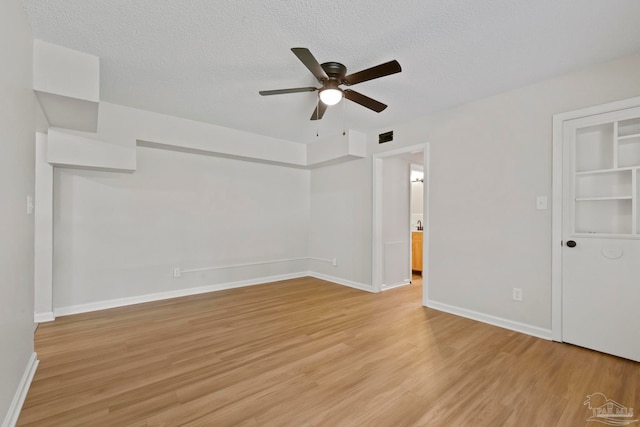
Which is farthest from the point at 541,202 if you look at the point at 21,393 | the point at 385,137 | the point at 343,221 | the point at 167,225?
the point at 167,225

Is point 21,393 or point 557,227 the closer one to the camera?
point 21,393

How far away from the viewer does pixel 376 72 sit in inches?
86.4

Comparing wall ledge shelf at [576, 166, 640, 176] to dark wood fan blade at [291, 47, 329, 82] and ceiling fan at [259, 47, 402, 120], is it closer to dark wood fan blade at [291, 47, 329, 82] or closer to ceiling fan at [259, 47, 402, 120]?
ceiling fan at [259, 47, 402, 120]

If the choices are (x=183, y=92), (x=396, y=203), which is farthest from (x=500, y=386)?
(x=183, y=92)

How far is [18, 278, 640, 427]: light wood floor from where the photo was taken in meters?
1.73

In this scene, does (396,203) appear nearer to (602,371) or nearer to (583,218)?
(583,218)

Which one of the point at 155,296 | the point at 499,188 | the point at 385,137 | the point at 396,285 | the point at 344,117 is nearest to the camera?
the point at 499,188

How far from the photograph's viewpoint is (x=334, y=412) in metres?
1.75

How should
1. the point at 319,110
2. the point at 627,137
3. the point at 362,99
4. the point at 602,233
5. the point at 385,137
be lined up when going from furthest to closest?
1. the point at 385,137
2. the point at 319,110
3. the point at 362,99
4. the point at 602,233
5. the point at 627,137

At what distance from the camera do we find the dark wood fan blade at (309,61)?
191cm

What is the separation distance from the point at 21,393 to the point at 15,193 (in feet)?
4.18

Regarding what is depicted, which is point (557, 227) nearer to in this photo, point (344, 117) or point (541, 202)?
point (541, 202)

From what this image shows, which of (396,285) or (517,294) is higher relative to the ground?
(517,294)

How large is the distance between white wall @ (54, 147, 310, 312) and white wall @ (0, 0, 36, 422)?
4.93ft
